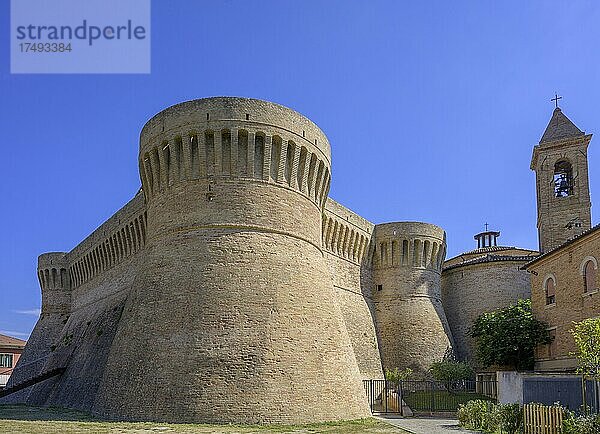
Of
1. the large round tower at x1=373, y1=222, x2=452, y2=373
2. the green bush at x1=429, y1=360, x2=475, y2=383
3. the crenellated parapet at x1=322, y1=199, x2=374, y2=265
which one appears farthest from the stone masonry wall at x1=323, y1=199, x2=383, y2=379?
the green bush at x1=429, y1=360, x2=475, y2=383

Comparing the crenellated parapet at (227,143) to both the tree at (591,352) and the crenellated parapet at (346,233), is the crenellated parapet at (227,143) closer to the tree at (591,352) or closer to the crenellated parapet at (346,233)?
the crenellated parapet at (346,233)

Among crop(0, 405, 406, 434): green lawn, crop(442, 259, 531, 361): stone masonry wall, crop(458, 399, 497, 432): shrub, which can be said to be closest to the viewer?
crop(0, 405, 406, 434): green lawn

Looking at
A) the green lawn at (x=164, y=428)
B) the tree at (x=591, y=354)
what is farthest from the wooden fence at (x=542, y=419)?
the green lawn at (x=164, y=428)

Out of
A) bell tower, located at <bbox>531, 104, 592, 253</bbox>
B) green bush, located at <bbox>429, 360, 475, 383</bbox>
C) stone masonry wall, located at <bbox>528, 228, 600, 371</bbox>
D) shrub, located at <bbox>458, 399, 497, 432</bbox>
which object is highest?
bell tower, located at <bbox>531, 104, 592, 253</bbox>

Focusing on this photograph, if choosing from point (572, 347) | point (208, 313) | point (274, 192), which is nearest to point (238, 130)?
point (274, 192)

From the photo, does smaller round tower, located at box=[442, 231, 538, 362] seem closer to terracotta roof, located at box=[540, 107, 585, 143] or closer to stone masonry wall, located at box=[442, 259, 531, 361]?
stone masonry wall, located at box=[442, 259, 531, 361]

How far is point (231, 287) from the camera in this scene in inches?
912

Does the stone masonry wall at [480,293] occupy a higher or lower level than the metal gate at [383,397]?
higher

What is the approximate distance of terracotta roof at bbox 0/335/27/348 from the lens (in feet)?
226

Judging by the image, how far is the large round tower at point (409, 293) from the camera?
41125mm

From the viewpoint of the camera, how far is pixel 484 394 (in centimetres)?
3591

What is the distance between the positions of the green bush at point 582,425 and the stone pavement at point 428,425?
4.90 m

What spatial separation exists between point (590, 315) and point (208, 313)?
1685 cm

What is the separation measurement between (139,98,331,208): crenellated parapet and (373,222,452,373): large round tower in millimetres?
17999
